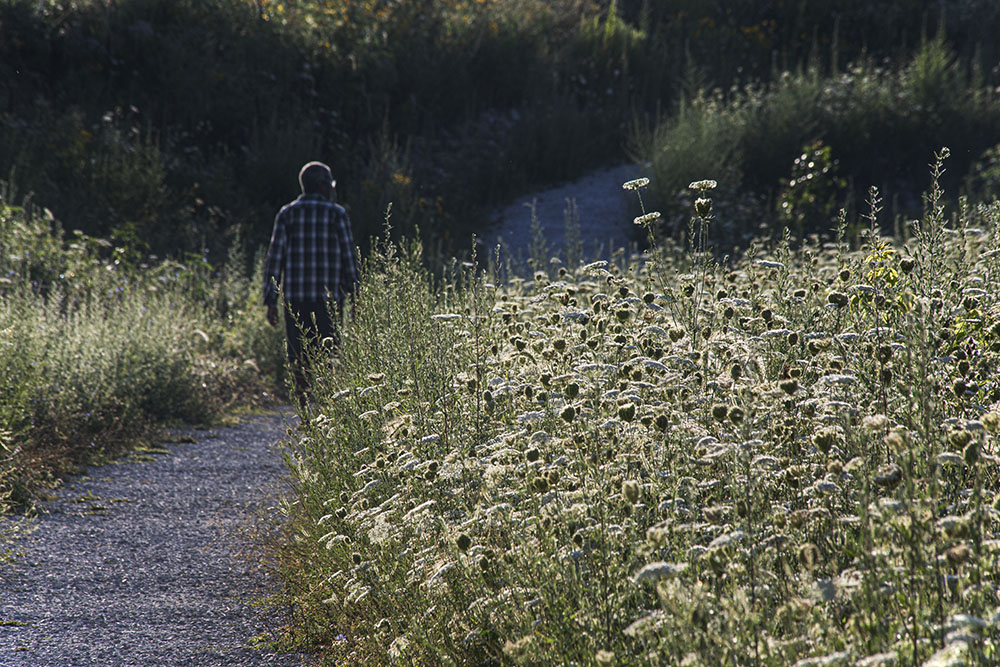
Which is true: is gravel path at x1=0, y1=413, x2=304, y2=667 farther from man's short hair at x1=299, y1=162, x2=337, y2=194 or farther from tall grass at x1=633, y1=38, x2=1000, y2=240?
tall grass at x1=633, y1=38, x2=1000, y2=240

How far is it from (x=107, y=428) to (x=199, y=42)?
9.66 meters

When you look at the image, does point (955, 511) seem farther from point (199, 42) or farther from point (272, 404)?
point (199, 42)

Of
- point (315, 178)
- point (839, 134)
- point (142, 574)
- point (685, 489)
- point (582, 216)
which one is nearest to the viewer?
point (685, 489)

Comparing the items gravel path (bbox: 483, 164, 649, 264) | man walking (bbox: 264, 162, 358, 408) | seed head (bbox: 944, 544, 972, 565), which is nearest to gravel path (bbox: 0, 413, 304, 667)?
man walking (bbox: 264, 162, 358, 408)

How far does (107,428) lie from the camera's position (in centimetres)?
647

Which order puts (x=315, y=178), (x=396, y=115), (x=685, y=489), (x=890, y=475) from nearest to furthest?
(x=890, y=475)
(x=685, y=489)
(x=315, y=178)
(x=396, y=115)

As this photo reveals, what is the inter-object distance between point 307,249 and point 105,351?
1.63 meters

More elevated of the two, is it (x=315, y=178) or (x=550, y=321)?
(x=315, y=178)

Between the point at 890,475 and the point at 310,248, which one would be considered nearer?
the point at 890,475

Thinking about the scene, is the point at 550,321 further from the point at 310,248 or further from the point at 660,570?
the point at 310,248

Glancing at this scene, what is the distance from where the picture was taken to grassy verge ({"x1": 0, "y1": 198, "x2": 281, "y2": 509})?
5664 mm

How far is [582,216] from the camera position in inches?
547

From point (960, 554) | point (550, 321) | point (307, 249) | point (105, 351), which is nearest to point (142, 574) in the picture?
point (550, 321)

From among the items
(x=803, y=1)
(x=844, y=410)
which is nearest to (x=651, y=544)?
(x=844, y=410)
